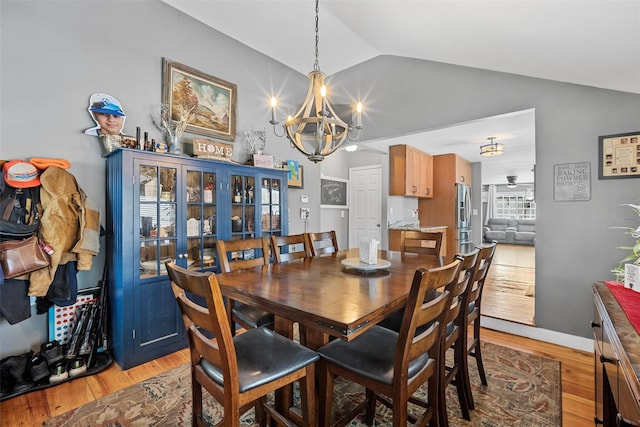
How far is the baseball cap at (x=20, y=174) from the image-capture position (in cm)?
197

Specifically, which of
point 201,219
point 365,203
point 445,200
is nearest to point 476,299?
point 201,219

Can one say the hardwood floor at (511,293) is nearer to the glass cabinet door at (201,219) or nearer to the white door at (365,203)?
the white door at (365,203)

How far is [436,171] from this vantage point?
6.07 meters

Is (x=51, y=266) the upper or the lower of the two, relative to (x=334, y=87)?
lower

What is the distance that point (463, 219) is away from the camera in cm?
606

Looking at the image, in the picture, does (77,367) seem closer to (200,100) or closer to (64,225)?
(64,225)

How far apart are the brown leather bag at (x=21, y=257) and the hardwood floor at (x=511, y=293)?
13.1 ft

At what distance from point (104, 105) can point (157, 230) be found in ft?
3.67

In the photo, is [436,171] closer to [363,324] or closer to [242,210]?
[242,210]

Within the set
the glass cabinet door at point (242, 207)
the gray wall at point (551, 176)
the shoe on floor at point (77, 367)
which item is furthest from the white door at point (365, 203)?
the shoe on floor at point (77, 367)

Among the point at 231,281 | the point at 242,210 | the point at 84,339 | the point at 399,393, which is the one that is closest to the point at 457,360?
the point at 399,393

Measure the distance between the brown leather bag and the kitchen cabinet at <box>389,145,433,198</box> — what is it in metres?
4.58

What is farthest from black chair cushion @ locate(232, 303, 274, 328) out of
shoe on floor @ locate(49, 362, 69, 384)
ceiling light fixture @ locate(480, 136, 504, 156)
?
ceiling light fixture @ locate(480, 136, 504, 156)

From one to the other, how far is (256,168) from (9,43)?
6.61ft
